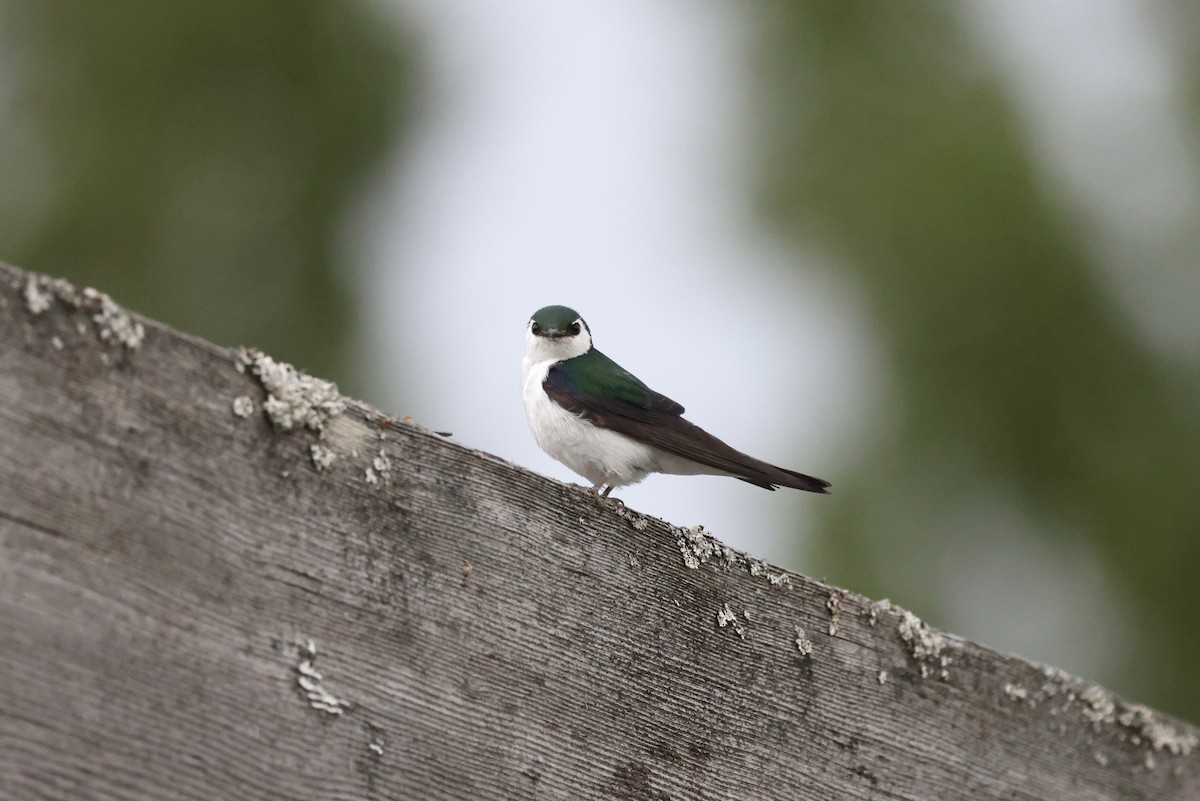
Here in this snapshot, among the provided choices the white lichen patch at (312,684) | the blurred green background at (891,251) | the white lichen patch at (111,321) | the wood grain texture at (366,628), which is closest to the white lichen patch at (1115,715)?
the wood grain texture at (366,628)

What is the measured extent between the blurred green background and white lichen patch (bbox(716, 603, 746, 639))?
5.20 meters

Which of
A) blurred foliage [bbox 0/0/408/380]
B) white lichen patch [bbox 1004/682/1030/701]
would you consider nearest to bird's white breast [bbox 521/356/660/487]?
white lichen patch [bbox 1004/682/1030/701]

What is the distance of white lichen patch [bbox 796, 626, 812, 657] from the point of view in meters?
2.19

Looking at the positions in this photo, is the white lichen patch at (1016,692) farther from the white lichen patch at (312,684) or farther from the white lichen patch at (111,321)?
the white lichen patch at (111,321)

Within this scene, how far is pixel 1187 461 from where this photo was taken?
24.2 ft

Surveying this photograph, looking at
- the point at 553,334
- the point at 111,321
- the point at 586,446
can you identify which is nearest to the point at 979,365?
the point at 553,334

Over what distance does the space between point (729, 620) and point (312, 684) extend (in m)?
0.74

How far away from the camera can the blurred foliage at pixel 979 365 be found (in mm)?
7199

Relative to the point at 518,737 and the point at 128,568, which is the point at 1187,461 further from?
the point at 128,568

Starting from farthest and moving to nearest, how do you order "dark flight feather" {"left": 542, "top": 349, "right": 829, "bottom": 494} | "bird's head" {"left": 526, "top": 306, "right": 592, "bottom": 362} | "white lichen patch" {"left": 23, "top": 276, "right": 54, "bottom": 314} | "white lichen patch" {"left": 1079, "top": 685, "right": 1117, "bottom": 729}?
1. "bird's head" {"left": 526, "top": 306, "right": 592, "bottom": 362}
2. "dark flight feather" {"left": 542, "top": 349, "right": 829, "bottom": 494}
3. "white lichen patch" {"left": 1079, "top": 685, "right": 1117, "bottom": 729}
4. "white lichen patch" {"left": 23, "top": 276, "right": 54, "bottom": 314}

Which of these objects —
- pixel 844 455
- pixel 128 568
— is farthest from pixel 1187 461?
pixel 128 568

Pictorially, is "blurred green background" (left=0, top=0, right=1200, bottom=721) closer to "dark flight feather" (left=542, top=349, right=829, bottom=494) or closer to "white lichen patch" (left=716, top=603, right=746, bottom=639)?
"dark flight feather" (left=542, top=349, right=829, bottom=494)

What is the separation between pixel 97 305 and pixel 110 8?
785cm

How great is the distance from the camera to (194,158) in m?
8.20
